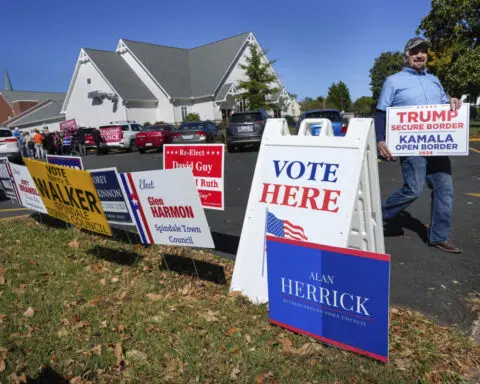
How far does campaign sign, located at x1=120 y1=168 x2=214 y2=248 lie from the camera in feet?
11.9

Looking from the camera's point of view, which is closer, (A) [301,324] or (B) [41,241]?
(A) [301,324]

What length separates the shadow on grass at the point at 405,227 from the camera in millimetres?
5262

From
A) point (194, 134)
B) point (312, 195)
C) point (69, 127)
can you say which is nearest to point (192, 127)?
point (194, 134)

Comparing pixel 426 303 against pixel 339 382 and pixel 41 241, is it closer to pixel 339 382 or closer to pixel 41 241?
pixel 339 382

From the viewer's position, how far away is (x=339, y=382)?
250 centimetres

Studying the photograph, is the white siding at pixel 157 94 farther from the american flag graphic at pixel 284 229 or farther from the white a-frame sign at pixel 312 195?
the american flag graphic at pixel 284 229

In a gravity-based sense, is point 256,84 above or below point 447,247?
above

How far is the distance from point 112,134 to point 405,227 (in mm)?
21737

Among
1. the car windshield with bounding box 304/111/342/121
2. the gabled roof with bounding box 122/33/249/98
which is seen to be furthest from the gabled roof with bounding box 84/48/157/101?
the car windshield with bounding box 304/111/342/121

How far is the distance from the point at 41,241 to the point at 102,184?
210 cm

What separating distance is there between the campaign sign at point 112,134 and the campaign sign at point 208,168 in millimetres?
20634

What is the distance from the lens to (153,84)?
123 ft

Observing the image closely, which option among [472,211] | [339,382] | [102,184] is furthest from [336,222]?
[472,211]

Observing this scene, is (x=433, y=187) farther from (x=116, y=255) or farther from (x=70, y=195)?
(x=70, y=195)
